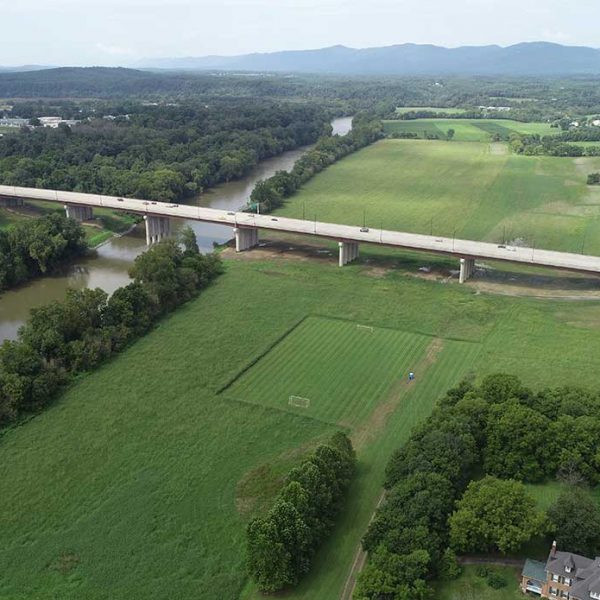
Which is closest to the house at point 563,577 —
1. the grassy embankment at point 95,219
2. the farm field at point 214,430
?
the farm field at point 214,430

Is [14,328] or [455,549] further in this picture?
[14,328]

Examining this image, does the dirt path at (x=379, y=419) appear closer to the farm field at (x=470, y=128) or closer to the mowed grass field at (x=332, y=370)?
the mowed grass field at (x=332, y=370)

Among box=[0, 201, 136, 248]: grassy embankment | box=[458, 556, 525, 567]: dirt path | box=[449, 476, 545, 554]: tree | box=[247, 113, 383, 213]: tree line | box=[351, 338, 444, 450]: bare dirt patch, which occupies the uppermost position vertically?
box=[247, 113, 383, 213]: tree line

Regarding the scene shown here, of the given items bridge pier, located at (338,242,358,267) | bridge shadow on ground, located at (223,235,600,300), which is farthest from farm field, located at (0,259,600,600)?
bridge pier, located at (338,242,358,267)

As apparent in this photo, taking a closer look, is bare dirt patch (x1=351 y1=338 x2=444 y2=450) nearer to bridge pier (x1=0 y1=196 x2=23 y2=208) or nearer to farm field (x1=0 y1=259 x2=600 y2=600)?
farm field (x1=0 y1=259 x2=600 y2=600)

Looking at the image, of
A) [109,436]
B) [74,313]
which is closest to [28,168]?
[74,313]

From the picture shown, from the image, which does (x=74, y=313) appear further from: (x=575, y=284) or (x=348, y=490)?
(x=575, y=284)

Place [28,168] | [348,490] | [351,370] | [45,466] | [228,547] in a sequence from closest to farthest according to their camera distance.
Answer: [228,547], [348,490], [45,466], [351,370], [28,168]
